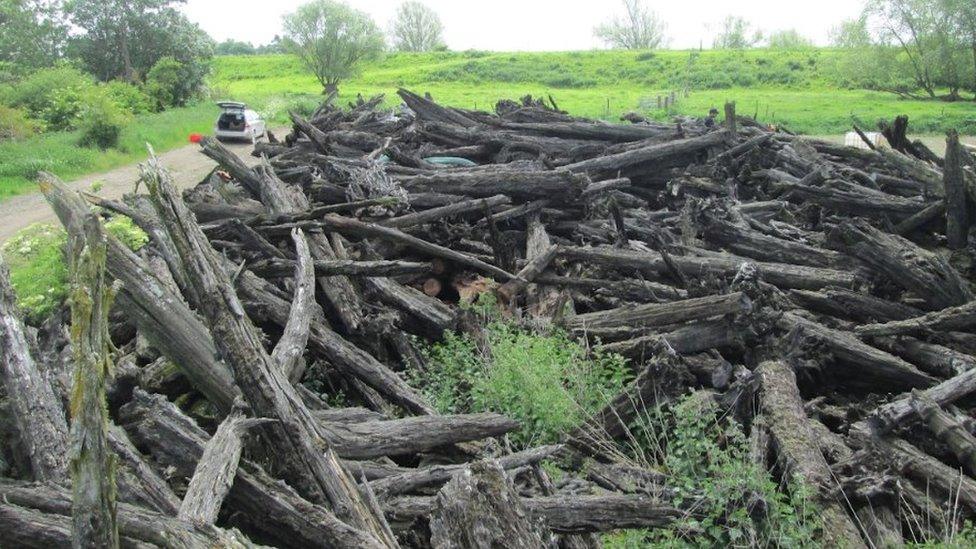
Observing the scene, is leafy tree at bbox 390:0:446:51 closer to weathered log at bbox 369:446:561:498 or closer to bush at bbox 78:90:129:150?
bush at bbox 78:90:129:150

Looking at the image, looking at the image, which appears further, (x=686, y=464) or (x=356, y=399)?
(x=356, y=399)

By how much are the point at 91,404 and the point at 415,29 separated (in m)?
114

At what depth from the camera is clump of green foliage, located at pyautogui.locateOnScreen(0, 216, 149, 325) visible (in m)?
6.38

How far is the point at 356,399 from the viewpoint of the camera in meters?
6.34

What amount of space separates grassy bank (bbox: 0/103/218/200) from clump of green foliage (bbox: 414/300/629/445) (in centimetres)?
1620

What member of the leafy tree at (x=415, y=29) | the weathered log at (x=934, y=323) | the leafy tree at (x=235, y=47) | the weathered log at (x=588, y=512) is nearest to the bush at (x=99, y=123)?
the weathered log at (x=588, y=512)

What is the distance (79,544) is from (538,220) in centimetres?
746

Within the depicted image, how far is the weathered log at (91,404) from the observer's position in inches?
112

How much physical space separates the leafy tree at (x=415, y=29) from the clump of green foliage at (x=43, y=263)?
351ft

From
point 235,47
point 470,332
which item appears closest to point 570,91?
point 470,332

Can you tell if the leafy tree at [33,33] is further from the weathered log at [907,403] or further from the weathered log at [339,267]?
the weathered log at [907,403]

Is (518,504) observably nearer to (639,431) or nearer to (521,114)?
(639,431)

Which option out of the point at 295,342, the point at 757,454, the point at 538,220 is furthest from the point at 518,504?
the point at 538,220

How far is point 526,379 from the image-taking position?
5.85m
